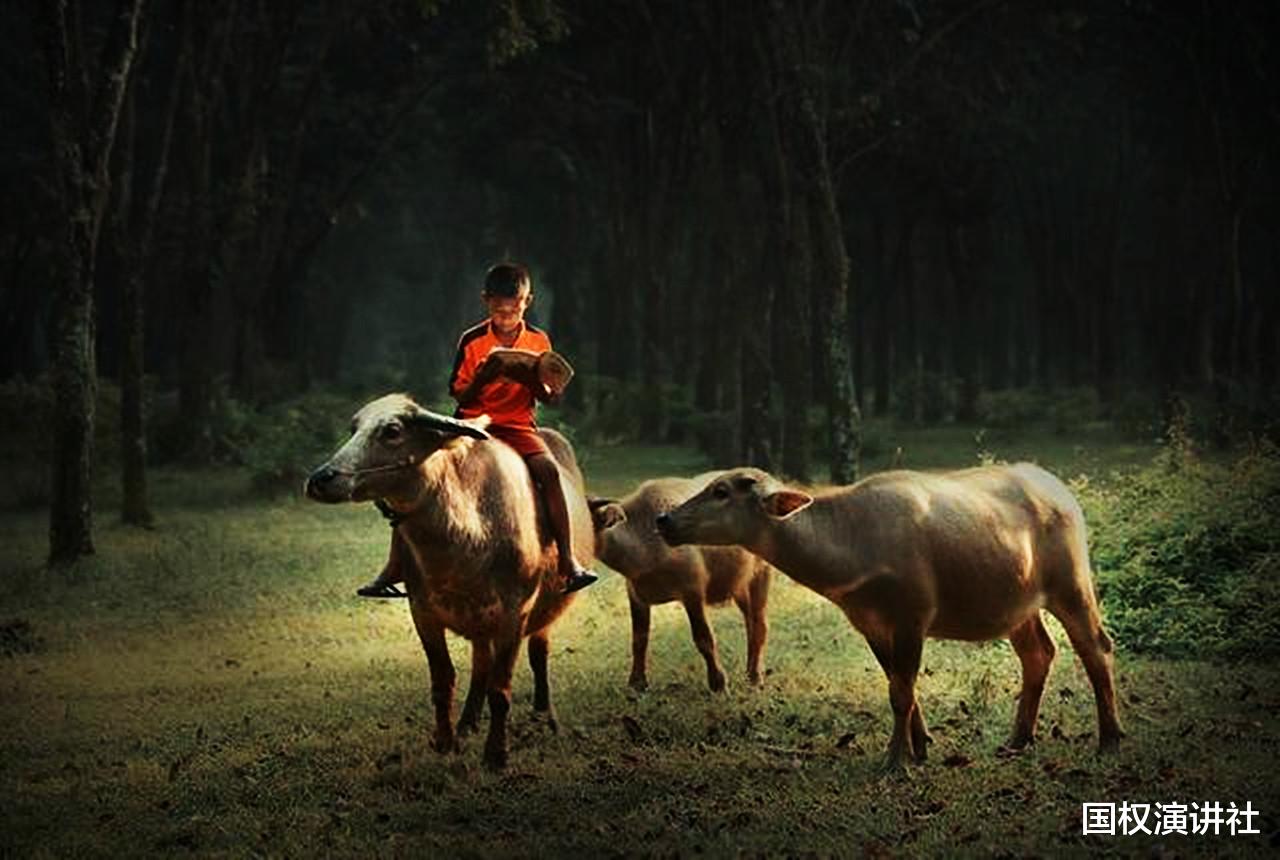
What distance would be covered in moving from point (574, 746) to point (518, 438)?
1931 millimetres

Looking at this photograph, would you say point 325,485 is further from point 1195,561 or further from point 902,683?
point 1195,561

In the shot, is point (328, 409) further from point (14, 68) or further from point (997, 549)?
point (997, 549)

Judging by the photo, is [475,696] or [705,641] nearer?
[475,696]

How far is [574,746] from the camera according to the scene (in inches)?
365

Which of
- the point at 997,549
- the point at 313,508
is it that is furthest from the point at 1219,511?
the point at 313,508

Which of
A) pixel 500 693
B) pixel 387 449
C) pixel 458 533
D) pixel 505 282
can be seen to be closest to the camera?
pixel 387 449

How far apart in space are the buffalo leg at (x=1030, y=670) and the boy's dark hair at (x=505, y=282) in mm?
3598

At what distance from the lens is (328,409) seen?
31812 mm

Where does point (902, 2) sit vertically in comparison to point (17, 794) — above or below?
above

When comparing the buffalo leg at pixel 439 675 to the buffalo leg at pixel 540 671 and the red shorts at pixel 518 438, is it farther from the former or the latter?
the red shorts at pixel 518 438

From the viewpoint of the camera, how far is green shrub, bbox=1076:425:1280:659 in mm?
11422

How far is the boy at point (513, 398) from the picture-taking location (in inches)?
355

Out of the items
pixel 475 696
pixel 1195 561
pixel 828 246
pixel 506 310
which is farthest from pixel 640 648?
pixel 828 246

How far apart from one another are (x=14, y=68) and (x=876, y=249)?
73.5 ft
